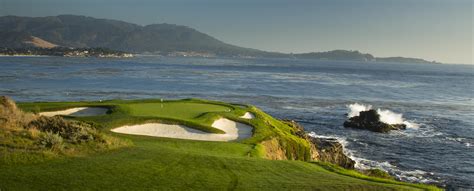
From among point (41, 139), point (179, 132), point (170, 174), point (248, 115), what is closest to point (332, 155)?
point (248, 115)

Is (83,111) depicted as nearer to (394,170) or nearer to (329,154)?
(329,154)

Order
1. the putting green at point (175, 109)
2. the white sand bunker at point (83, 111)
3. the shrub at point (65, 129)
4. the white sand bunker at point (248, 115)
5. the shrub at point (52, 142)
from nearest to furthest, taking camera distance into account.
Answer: the shrub at point (52, 142) → the shrub at point (65, 129) → the putting green at point (175, 109) → the white sand bunker at point (83, 111) → the white sand bunker at point (248, 115)

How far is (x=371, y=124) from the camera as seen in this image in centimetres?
6003

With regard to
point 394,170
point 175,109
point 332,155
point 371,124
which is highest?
point 175,109

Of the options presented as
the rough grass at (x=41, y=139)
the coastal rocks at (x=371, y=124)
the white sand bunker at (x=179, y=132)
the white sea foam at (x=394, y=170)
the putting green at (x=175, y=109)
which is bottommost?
the white sea foam at (x=394, y=170)

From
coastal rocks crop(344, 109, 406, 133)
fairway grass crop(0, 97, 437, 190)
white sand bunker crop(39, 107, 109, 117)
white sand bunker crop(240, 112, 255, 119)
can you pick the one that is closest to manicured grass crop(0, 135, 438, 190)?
fairway grass crop(0, 97, 437, 190)

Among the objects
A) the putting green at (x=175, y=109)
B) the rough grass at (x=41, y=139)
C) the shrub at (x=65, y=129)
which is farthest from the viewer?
the putting green at (x=175, y=109)

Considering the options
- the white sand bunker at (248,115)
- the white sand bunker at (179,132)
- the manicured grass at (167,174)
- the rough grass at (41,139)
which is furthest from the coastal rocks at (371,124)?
the rough grass at (41,139)

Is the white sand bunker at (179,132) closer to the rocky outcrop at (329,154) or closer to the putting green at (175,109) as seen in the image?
the putting green at (175,109)

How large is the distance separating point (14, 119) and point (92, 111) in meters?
13.9

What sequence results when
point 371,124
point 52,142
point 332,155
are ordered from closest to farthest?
point 52,142, point 332,155, point 371,124

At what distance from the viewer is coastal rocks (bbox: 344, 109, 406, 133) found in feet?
194

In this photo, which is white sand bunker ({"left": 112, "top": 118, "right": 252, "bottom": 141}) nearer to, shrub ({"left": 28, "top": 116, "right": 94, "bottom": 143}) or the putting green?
the putting green

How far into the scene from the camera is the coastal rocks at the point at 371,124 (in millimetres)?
59062
